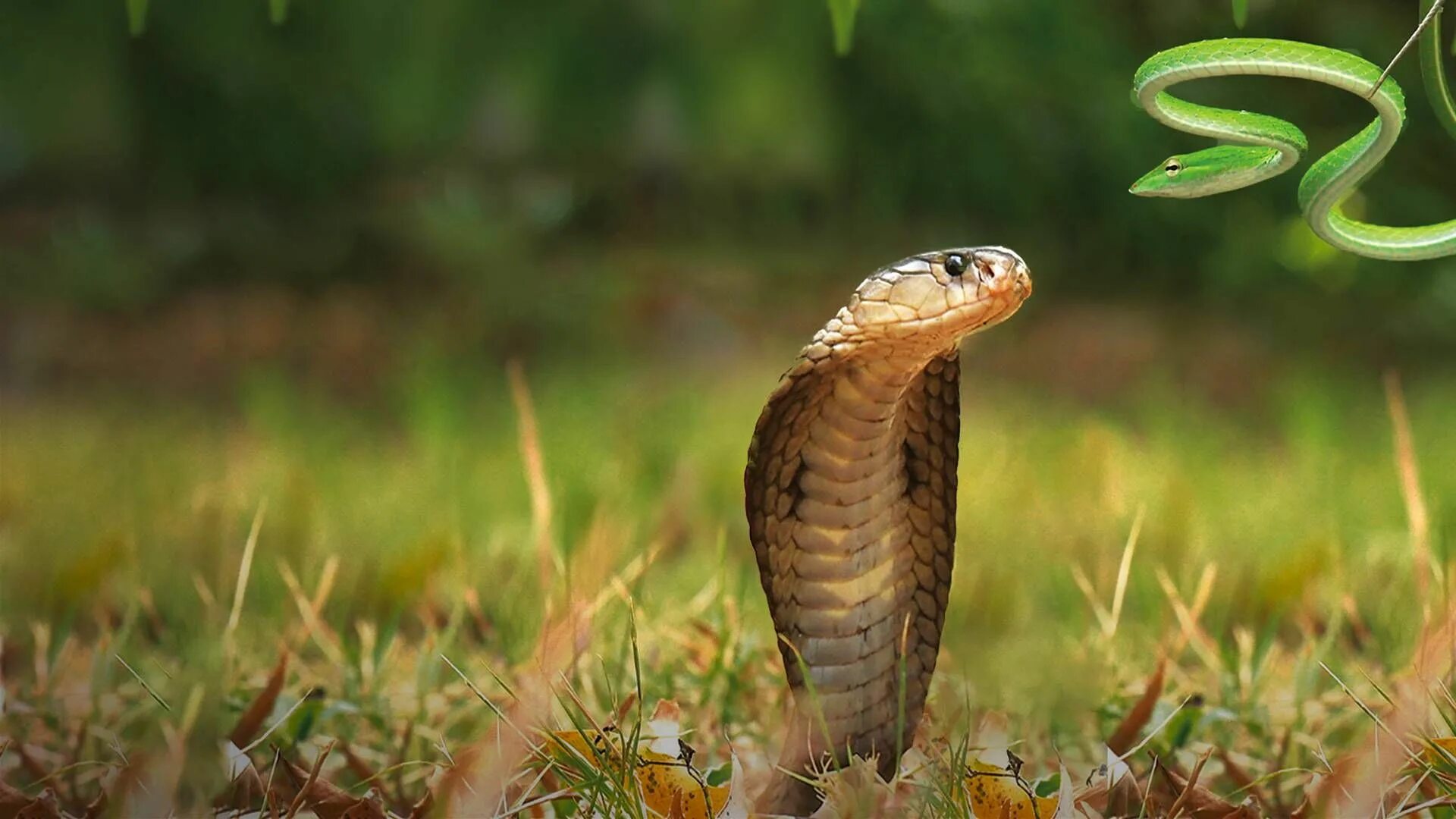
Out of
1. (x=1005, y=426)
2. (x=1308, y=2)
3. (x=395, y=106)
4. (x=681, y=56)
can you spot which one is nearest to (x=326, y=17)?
(x=395, y=106)

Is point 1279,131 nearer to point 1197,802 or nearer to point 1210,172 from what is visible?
point 1210,172

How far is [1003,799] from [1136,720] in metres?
0.24

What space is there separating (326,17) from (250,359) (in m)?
0.77

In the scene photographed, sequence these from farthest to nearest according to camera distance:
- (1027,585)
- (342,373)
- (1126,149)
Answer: (342,373) < (1126,149) < (1027,585)

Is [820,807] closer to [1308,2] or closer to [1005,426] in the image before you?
[1005,426]

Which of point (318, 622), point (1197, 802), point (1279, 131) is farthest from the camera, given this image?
point (318, 622)

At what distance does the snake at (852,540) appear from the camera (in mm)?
760

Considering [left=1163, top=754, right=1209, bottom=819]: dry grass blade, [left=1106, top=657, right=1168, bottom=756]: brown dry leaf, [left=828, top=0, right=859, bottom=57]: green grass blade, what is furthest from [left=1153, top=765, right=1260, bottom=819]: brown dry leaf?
[left=828, top=0, right=859, bottom=57]: green grass blade

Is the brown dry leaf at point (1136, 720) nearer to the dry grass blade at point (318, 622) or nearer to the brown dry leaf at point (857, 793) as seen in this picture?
the brown dry leaf at point (857, 793)

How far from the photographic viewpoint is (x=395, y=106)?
101 inches

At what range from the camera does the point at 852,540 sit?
806 mm

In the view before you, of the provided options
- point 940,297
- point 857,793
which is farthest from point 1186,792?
point 940,297

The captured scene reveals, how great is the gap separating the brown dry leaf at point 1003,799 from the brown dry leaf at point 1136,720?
0.65 feet

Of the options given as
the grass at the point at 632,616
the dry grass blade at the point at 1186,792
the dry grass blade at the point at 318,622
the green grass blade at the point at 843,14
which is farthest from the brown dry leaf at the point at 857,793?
the dry grass blade at the point at 318,622
